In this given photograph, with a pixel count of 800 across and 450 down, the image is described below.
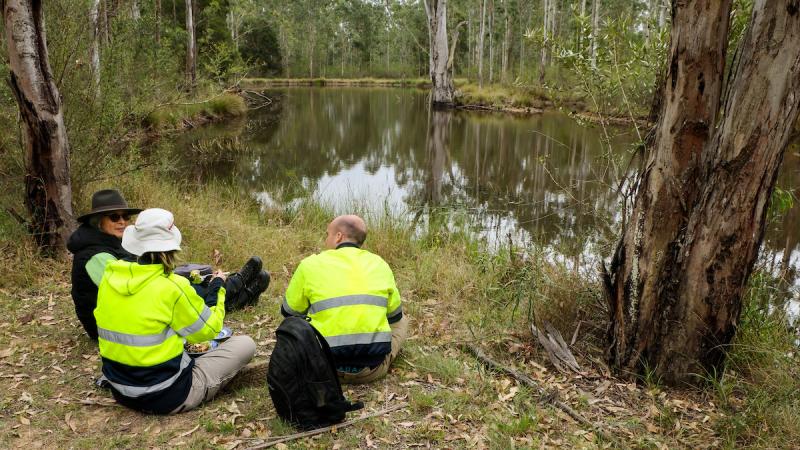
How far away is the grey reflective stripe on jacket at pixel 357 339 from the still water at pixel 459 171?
2.01 m

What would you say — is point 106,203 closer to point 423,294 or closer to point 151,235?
point 151,235

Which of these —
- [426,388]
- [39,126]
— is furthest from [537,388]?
[39,126]

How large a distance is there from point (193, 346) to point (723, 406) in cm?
350

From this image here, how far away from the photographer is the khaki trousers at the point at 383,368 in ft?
12.3

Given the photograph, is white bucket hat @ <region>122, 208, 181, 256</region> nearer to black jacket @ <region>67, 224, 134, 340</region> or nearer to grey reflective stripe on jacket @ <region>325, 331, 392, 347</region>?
black jacket @ <region>67, 224, 134, 340</region>

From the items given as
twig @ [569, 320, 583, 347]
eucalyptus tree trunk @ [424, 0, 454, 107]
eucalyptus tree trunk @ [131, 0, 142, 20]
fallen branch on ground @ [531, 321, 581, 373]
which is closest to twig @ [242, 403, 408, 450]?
fallen branch on ground @ [531, 321, 581, 373]

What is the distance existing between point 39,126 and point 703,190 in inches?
215

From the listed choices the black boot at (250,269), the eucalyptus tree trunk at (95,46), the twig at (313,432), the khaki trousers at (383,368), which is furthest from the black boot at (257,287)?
the eucalyptus tree trunk at (95,46)

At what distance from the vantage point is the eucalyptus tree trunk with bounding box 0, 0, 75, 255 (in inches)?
198

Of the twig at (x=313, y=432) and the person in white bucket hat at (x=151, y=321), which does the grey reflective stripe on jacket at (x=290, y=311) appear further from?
the twig at (x=313, y=432)

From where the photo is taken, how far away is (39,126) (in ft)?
17.3

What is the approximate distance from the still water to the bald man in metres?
1.90

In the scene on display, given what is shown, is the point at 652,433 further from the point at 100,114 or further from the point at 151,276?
the point at 100,114

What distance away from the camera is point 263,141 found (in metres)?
17.5
